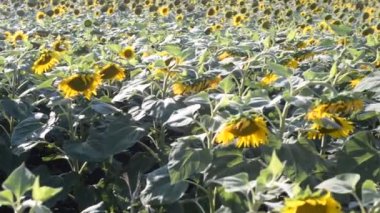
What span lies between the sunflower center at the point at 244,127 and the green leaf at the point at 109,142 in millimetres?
440

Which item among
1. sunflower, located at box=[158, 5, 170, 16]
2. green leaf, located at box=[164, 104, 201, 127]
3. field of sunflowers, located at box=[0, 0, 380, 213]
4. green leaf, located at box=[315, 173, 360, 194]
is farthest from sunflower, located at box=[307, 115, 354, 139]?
sunflower, located at box=[158, 5, 170, 16]

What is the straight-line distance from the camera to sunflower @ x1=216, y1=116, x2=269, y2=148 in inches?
67.6

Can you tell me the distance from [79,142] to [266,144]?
28.9 inches

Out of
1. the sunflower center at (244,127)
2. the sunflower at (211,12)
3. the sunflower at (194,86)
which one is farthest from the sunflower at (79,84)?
the sunflower at (211,12)

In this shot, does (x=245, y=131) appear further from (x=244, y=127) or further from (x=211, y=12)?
(x=211, y=12)

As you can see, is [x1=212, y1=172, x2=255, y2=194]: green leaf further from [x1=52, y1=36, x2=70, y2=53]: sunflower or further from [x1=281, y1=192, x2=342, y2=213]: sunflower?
[x1=52, y1=36, x2=70, y2=53]: sunflower

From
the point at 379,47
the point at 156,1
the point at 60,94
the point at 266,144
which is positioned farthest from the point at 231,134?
the point at 156,1

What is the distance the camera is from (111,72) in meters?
2.62

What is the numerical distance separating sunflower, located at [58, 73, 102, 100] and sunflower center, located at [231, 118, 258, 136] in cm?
78

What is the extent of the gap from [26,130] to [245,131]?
2.88 feet

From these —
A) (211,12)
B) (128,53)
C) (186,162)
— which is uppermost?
(186,162)

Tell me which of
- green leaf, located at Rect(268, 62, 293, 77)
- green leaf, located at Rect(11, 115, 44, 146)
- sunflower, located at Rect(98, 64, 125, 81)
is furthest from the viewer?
sunflower, located at Rect(98, 64, 125, 81)

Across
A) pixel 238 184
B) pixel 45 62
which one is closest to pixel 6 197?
pixel 238 184

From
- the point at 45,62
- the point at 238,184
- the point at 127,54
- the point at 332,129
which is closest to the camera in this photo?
the point at 238,184
